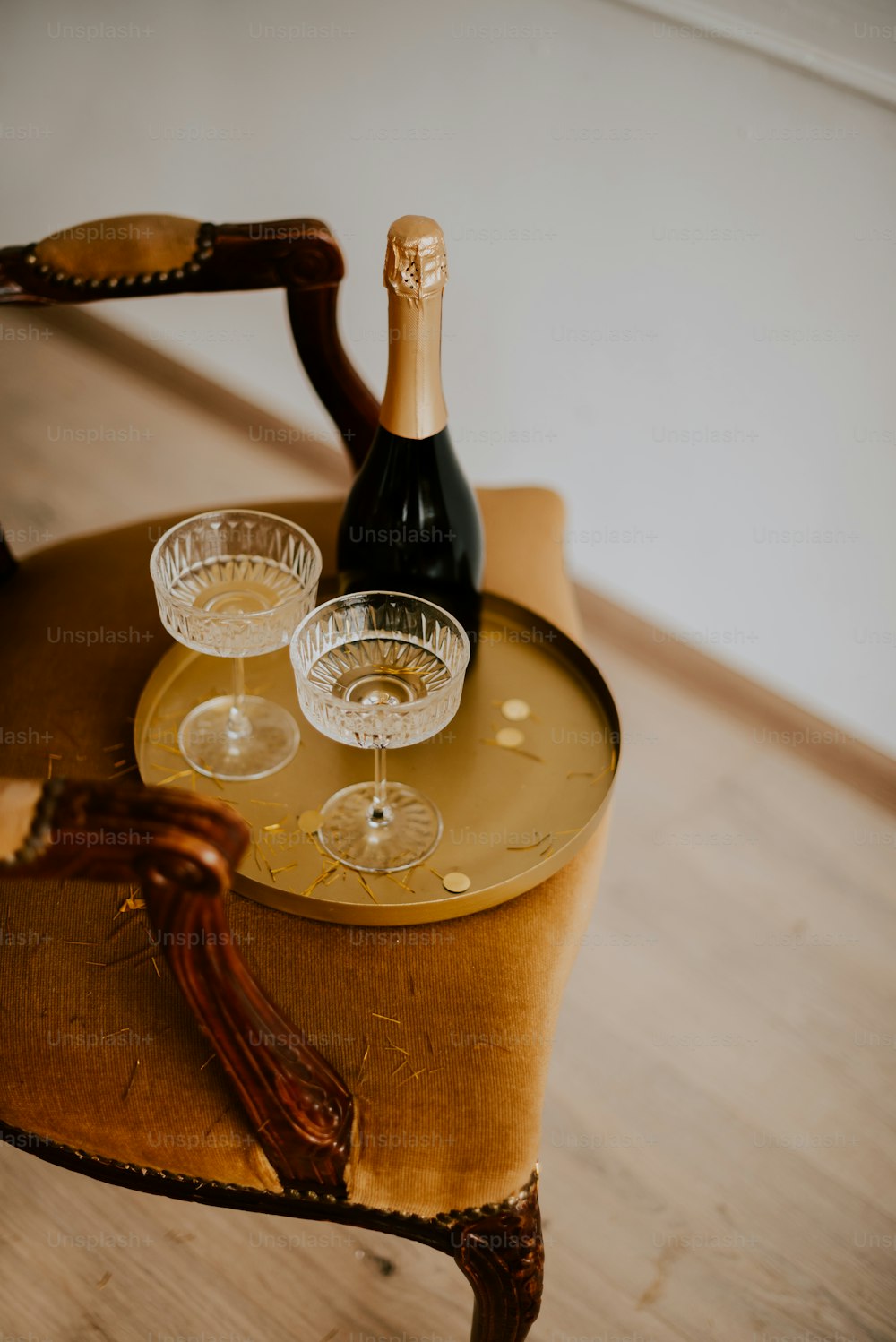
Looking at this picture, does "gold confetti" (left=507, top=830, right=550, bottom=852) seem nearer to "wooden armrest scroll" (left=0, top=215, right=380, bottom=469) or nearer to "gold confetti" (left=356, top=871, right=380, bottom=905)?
"gold confetti" (left=356, top=871, right=380, bottom=905)

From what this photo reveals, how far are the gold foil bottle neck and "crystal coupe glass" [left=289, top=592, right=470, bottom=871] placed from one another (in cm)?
21

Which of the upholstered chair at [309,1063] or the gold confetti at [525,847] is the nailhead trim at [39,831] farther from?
the gold confetti at [525,847]

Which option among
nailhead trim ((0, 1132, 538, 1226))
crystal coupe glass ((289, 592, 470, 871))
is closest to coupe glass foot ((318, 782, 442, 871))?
crystal coupe glass ((289, 592, 470, 871))

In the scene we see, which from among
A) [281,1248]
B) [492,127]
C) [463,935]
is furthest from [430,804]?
[492,127]

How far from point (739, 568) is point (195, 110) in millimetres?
1077

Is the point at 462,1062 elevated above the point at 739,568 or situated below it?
below

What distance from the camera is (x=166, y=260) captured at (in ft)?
3.05

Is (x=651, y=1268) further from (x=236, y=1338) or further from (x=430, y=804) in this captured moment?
(x=430, y=804)

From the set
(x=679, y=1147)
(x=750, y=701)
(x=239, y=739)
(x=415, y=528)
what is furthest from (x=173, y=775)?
(x=750, y=701)

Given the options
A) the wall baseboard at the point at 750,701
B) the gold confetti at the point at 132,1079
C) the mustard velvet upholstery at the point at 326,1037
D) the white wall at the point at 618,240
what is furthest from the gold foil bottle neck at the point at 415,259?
the wall baseboard at the point at 750,701

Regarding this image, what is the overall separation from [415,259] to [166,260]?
0.32 m

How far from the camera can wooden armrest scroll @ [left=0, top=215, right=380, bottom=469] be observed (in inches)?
36.4

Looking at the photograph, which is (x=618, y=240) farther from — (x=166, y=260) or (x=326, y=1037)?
(x=326, y=1037)

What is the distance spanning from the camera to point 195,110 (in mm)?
1722
